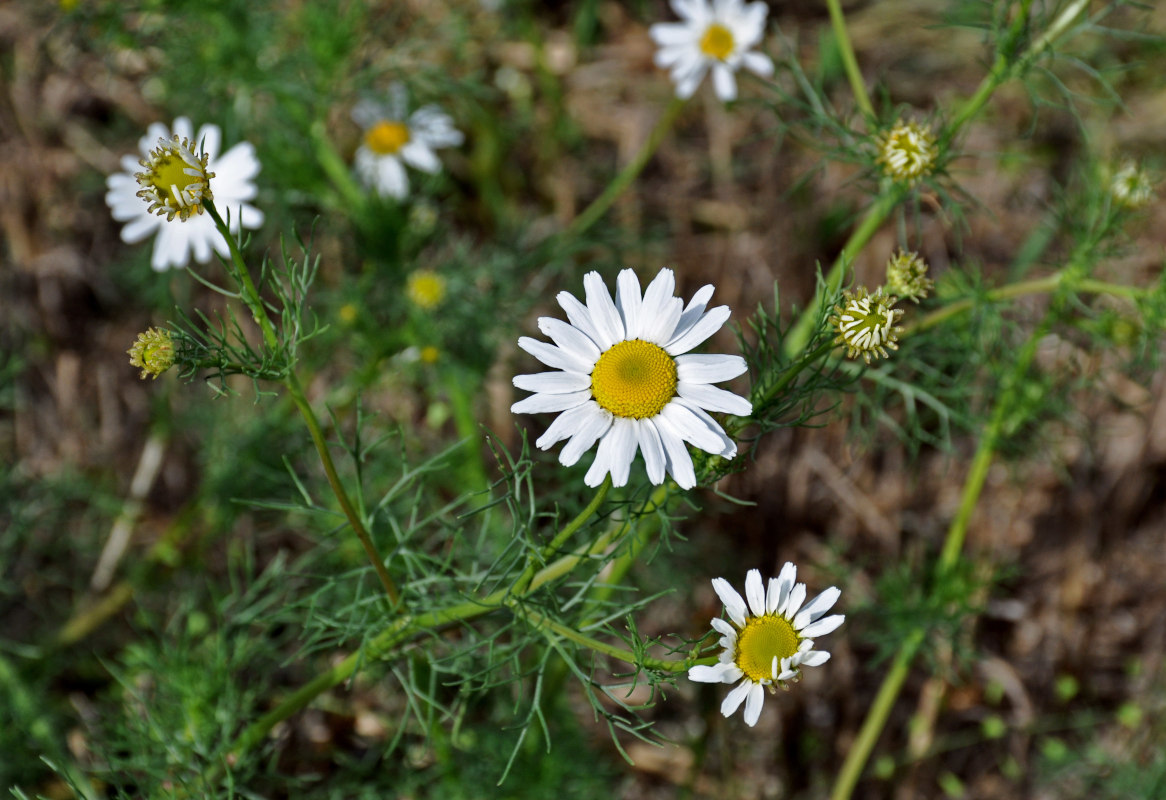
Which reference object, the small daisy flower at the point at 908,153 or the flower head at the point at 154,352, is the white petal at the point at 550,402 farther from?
the small daisy flower at the point at 908,153

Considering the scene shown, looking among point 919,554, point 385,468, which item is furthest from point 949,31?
point 385,468

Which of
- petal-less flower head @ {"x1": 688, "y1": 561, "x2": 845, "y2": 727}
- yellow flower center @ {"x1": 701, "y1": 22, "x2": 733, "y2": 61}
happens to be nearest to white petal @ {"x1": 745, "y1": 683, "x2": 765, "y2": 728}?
petal-less flower head @ {"x1": 688, "y1": 561, "x2": 845, "y2": 727}

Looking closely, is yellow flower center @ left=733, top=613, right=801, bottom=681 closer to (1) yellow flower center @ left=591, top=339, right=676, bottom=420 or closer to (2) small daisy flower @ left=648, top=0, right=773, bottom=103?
(1) yellow flower center @ left=591, top=339, right=676, bottom=420

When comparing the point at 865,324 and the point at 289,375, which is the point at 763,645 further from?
the point at 289,375

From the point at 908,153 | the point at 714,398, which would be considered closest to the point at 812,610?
the point at 714,398

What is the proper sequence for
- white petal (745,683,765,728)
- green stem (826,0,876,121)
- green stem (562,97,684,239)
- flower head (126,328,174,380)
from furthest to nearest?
green stem (562,97,684,239)
green stem (826,0,876,121)
white petal (745,683,765,728)
flower head (126,328,174,380)

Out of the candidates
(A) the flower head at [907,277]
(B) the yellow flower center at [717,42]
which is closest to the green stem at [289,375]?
(A) the flower head at [907,277]

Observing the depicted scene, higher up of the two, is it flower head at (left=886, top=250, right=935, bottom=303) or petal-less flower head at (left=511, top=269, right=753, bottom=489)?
flower head at (left=886, top=250, right=935, bottom=303)
